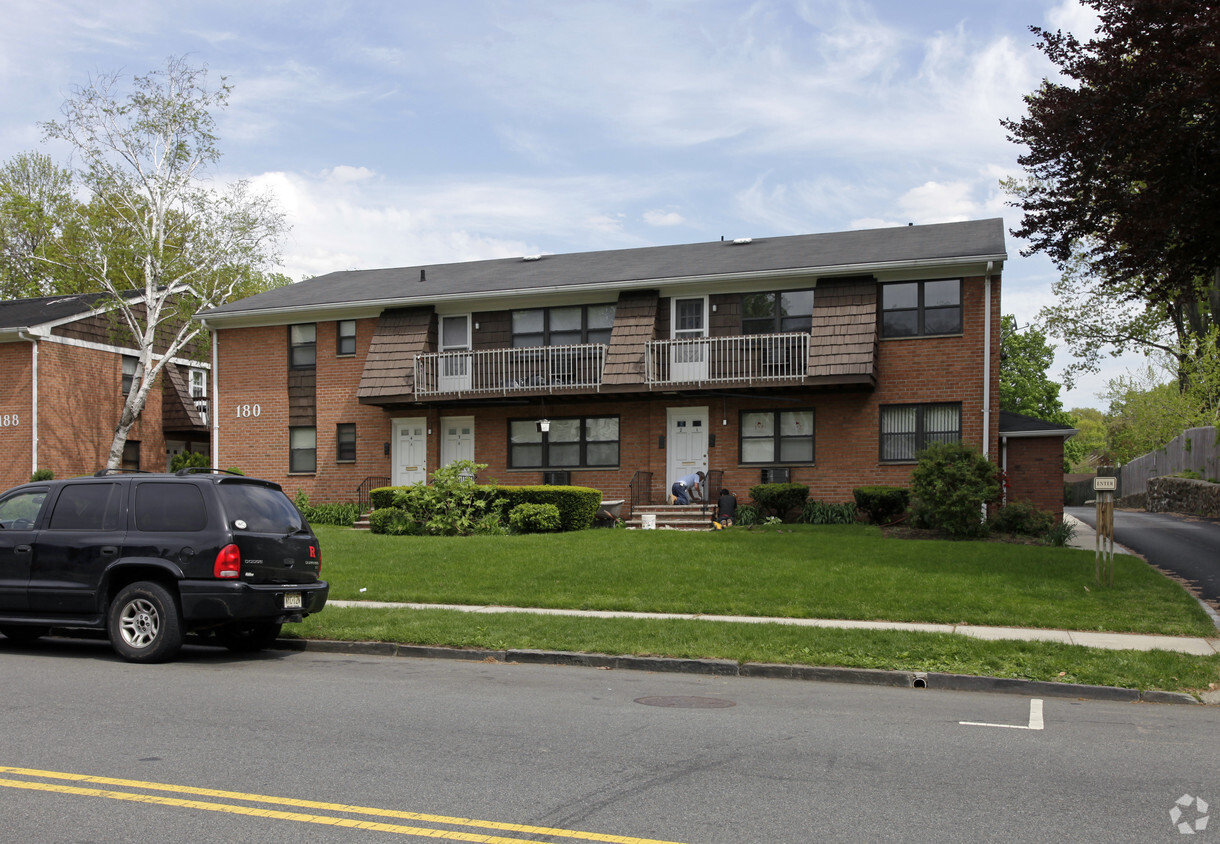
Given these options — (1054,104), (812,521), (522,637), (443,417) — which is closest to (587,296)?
(443,417)

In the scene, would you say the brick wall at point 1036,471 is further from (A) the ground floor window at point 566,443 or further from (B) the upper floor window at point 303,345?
(B) the upper floor window at point 303,345

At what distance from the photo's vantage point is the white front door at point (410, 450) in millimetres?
27094

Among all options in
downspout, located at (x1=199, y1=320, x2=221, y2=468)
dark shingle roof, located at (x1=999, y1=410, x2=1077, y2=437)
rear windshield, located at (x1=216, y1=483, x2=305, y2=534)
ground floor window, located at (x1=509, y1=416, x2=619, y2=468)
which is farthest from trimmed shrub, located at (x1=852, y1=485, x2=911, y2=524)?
downspout, located at (x1=199, y1=320, x2=221, y2=468)

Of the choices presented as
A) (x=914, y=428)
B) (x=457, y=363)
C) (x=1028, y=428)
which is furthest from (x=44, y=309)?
(x=1028, y=428)

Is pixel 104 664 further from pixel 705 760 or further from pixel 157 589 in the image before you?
pixel 705 760

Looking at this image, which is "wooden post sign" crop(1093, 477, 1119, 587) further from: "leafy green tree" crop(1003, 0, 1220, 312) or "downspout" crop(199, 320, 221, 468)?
"downspout" crop(199, 320, 221, 468)

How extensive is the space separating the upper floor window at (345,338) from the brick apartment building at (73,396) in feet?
31.0

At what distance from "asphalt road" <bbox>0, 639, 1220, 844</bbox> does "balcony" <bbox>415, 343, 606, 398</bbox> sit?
16.0 m

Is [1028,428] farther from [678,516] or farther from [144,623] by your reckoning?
[144,623]

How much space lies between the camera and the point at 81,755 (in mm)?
6273

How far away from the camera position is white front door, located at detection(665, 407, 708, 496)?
972 inches

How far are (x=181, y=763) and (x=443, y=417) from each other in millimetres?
21315

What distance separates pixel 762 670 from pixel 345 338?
2086 centimetres

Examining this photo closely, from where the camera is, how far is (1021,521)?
19984 millimetres
